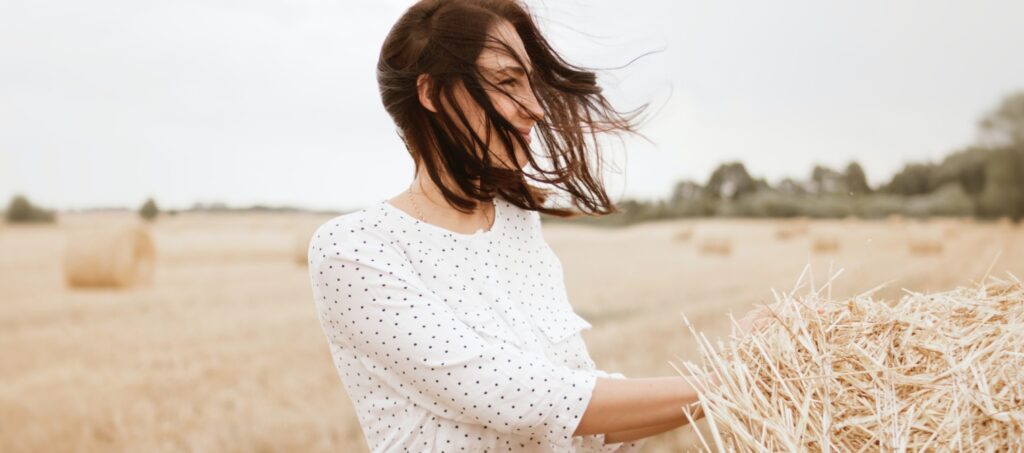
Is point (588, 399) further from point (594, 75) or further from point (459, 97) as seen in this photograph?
point (594, 75)

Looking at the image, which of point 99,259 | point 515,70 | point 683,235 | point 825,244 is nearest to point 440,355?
point 515,70

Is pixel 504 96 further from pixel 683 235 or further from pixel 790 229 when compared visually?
pixel 790 229

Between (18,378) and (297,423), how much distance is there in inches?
60.8

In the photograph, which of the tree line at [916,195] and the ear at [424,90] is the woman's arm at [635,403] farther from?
the tree line at [916,195]

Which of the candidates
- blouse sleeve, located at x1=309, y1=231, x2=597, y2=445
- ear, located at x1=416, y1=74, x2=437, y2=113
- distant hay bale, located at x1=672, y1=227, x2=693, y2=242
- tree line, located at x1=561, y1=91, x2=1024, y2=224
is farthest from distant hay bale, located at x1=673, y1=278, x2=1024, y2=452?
distant hay bale, located at x1=672, y1=227, x2=693, y2=242

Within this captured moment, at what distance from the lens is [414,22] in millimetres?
1456

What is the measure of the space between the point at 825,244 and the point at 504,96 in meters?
9.89

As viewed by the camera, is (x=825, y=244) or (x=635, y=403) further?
(x=825, y=244)

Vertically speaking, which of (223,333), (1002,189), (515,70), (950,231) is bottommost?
(223,333)

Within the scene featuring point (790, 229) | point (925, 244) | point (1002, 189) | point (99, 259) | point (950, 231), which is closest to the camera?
point (99, 259)

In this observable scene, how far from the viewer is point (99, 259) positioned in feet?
19.0

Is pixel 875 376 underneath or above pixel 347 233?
underneath

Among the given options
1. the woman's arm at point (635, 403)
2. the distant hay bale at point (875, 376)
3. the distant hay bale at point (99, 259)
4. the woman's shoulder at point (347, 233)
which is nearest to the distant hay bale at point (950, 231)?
the distant hay bale at point (99, 259)

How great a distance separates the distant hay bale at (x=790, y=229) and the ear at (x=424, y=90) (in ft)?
38.1
